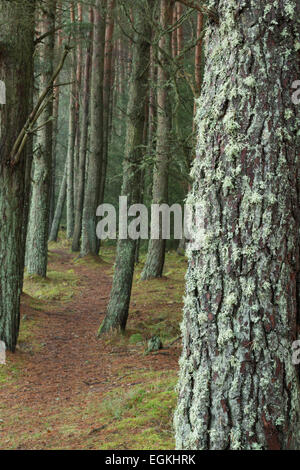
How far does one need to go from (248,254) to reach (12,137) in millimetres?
5614

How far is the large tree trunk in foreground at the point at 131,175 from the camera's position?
357 inches

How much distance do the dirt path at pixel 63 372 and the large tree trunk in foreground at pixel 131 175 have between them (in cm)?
58

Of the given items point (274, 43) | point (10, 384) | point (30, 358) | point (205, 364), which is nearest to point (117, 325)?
point (30, 358)

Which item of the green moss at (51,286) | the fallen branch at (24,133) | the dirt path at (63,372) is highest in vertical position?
the fallen branch at (24,133)

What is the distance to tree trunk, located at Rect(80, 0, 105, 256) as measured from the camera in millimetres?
16891

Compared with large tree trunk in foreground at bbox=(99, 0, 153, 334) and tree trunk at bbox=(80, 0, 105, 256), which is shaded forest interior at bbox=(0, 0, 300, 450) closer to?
large tree trunk in foreground at bbox=(99, 0, 153, 334)

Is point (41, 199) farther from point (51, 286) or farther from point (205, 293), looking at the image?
point (205, 293)

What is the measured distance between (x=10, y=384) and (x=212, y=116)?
17.5 ft

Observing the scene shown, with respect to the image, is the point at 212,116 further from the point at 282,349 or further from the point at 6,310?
the point at 6,310

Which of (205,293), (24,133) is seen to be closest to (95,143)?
(24,133)

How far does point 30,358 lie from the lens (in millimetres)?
7941

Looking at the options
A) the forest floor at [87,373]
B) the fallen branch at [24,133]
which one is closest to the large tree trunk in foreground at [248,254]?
the forest floor at [87,373]

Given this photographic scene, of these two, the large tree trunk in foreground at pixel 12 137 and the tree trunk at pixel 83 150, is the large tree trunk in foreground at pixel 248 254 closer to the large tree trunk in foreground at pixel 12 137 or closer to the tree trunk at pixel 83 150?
the large tree trunk in foreground at pixel 12 137

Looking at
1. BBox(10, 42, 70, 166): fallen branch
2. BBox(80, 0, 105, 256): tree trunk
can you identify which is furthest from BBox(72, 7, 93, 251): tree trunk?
BBox(10, 42, 70, 166): fallen branch
